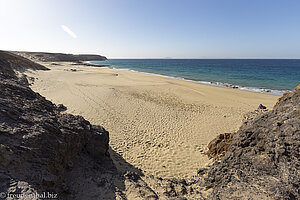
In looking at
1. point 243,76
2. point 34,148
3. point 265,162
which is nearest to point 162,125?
point 265,162

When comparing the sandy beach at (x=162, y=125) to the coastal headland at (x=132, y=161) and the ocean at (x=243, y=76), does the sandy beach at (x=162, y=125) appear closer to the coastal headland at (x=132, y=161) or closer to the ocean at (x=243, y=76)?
the coastal headland at (x=132, y=161)

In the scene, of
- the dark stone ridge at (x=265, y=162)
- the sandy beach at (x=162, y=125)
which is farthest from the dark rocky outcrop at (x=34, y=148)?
the dark stone ridge at (x=265, y=162)

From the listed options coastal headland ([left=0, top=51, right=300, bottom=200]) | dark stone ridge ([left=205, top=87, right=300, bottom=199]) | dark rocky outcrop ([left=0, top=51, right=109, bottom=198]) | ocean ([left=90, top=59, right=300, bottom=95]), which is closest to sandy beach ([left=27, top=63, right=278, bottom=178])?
coastal headland ([left=0, top=51, right=300, bottom=200])

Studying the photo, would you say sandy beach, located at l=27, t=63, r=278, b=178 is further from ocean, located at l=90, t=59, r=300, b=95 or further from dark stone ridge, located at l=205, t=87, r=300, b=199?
ocean, located at l=90, t=59, r=300, b=95

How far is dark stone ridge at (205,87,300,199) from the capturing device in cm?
258

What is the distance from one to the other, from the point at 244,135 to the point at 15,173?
5349 millimetres

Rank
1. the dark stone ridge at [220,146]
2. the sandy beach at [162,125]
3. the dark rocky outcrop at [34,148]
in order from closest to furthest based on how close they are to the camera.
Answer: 1. the dark rocky outcrop at [34,148]
2. the dark stone ridge at [220,146]
3. the sandy beach at [162,125]

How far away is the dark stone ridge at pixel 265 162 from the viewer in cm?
258

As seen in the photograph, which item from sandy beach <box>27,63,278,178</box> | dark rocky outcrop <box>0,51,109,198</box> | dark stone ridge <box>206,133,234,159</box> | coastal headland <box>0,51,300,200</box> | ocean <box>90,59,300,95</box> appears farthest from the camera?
ocean <box>90,59,300,95</box>

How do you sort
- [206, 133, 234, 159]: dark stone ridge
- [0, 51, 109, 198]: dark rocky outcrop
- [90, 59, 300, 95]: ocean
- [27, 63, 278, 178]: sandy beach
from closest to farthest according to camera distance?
[0, 51, 109, 198]: dark rocky outcrop
[206, 133, 234, 159]: dark stone ridge
[27, 63, 278, 178]: sandy beach
[90, 59, 300, 95]: ocean

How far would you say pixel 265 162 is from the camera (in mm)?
3027

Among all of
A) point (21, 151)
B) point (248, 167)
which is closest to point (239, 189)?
point (248, 167)

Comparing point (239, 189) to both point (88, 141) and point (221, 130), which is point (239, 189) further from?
point (221, 130)

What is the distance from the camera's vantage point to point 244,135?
13.1 ft
